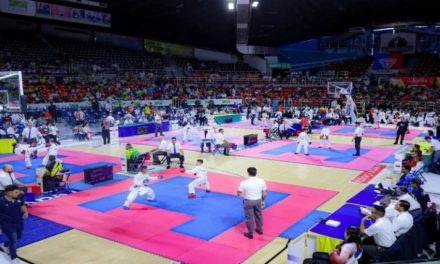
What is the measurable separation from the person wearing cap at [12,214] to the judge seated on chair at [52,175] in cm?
546

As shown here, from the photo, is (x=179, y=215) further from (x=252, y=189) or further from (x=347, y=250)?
(x=347, y=250)

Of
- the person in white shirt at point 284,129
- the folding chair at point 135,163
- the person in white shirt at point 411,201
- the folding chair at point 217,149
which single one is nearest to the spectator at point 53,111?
the folding chair at point 217,149

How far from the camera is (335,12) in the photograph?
40.3 metres

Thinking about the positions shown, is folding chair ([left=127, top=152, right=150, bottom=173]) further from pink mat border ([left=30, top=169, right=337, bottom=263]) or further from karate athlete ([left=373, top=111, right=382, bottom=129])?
karate athlete ([left=373, top=111, right=382, bottom=129])

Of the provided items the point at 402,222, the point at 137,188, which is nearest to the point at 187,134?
the point at 137,188

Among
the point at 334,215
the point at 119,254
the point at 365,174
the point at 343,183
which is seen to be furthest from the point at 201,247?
the point at 365,174

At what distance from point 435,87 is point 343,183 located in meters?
36.0

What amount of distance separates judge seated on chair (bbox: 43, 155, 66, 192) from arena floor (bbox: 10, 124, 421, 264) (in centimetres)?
378

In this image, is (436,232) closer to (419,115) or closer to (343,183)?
(343,183)

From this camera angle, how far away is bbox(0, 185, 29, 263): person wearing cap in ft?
27.0

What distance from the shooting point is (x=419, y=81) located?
4566 cm

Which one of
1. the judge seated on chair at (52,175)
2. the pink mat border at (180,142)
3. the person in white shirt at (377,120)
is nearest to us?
the judge seated on chair at (52,175)

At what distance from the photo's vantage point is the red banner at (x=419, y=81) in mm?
44875

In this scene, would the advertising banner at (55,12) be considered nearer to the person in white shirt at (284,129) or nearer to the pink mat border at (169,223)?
the person in white shirt at (284,129)
